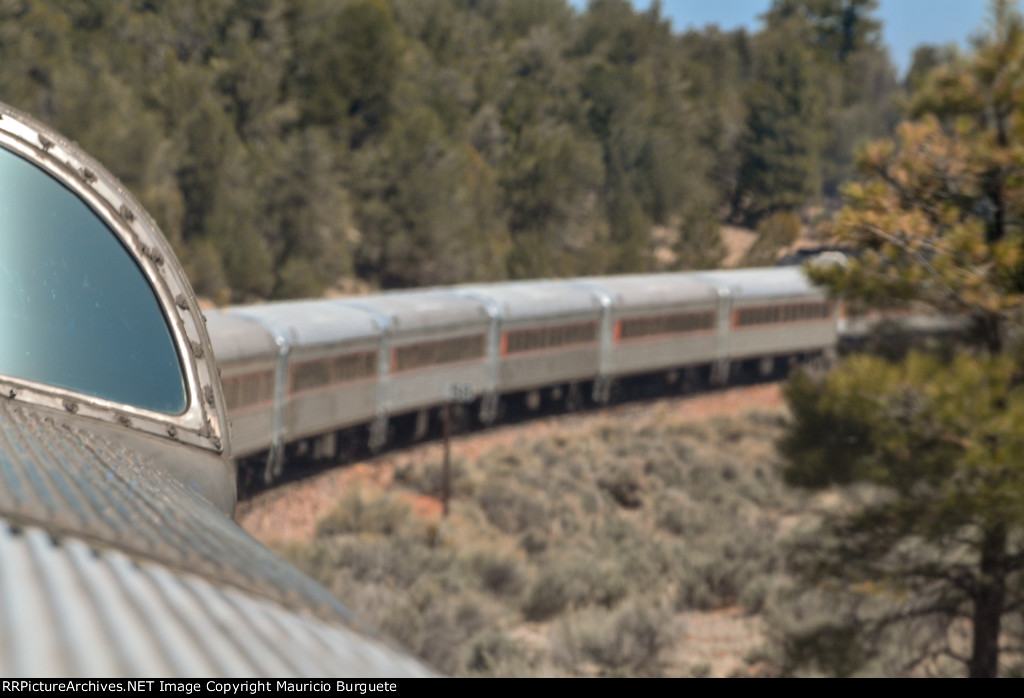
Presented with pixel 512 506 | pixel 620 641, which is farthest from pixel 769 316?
pixel 620 641

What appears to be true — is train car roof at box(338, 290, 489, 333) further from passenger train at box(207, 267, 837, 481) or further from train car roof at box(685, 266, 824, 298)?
train car roof at box(685, 266, 824, 298)

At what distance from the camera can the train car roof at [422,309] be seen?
24.0 m

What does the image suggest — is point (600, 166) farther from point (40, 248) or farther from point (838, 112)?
point (40, 248)

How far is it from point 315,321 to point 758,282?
1800 cm

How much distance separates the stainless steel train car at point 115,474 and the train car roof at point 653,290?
28.2 metres

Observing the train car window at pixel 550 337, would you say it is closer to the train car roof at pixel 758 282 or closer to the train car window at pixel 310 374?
the train car roof at pixel 758 282

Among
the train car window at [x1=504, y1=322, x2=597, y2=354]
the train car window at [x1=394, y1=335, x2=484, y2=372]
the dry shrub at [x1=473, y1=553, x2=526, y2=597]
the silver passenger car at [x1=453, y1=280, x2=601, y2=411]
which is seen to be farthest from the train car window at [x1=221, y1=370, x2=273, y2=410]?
the train car window at [x1=504, y1=322, x2=597, y2=354]

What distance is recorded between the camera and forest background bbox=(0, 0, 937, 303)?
36.5m

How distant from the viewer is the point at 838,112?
73812 millimetres

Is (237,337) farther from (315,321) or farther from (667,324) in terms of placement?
(667,324)

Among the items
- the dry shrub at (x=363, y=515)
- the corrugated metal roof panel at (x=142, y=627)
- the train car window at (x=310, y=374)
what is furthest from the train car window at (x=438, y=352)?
the corrugated metal roof panel at (x=142, y=627)

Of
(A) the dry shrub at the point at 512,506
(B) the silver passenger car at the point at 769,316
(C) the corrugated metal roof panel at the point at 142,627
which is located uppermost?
(C) the corrugated metal roof panel at the point at 142,627

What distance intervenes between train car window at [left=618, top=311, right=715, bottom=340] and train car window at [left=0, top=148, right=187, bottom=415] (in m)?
28.6
